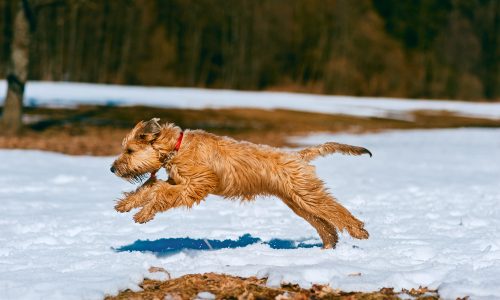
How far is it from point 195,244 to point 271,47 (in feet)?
183

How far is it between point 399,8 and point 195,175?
62885mm

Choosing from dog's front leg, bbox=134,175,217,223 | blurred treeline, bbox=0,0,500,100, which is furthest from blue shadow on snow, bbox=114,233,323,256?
blurred treeline, bbox=0,0,500,100

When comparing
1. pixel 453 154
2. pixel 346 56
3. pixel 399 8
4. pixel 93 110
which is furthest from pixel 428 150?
pixel 399 8

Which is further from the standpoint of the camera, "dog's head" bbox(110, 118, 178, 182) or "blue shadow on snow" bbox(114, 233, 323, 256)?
"blue shadow on snow" bbox(114, 233, 323, 256)

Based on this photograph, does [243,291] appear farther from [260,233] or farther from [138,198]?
[260,233]

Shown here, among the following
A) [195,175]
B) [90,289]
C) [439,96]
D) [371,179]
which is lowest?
[439,96]

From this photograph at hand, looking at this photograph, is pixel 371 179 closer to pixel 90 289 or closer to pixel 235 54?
pixel 90 289

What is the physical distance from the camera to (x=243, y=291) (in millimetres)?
5238

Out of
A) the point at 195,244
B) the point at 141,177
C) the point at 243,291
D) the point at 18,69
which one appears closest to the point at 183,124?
the point at 18,69

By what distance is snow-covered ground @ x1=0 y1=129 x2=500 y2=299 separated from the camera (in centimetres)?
555

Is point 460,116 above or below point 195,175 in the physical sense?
below

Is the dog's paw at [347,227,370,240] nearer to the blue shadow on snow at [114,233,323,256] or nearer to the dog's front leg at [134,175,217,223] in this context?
the blue shadow on snow at [114,233,323,256]

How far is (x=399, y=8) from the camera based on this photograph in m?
65.9

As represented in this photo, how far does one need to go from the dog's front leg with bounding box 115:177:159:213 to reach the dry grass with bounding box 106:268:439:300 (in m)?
1.03
